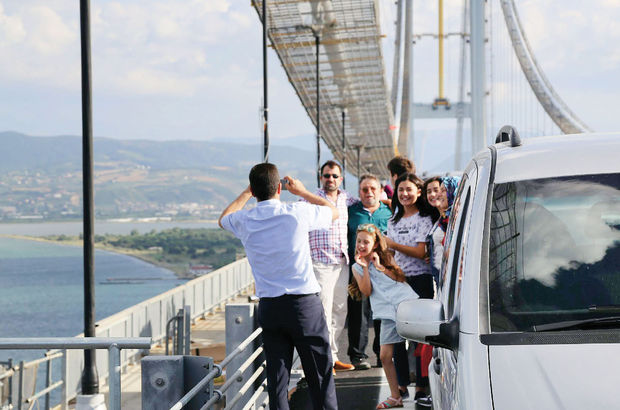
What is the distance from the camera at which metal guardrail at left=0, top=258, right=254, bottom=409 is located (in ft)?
42.9

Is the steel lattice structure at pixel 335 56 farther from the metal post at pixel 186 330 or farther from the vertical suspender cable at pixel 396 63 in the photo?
the metal post at pixel 186 330

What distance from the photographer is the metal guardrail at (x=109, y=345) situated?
12.5 feet

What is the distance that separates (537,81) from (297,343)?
145 feet

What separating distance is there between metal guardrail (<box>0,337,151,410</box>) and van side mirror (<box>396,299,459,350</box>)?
1.19 metres

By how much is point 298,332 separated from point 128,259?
196 metres

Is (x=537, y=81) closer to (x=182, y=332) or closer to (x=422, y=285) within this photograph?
(x=182, y=332)

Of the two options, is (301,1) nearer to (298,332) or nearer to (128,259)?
(298,332)

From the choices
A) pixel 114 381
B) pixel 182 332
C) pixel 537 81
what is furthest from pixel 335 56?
pixel 114 381

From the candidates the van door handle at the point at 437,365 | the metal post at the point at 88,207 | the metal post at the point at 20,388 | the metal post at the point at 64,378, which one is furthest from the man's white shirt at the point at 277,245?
the metal post at the point at 64,378

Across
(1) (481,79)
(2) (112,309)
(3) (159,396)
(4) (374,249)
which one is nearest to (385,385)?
(4) (374,249)

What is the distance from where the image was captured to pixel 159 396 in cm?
393

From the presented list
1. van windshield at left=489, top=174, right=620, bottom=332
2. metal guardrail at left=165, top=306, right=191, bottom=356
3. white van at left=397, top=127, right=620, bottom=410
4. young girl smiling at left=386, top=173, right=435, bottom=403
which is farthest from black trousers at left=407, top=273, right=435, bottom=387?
metal guardrail at left=165, top=306, right=191, bottom=356

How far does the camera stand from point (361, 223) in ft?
27.2

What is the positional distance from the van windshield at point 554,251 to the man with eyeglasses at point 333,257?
4289 mm
